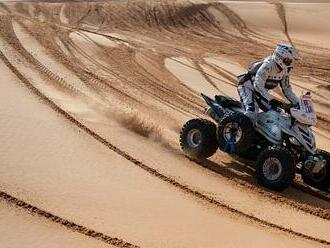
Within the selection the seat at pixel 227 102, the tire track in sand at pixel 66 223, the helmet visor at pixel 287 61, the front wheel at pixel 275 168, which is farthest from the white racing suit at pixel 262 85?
the tire track in sand at pixel 66 223

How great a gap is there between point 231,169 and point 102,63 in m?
6.77

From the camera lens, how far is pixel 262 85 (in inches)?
342

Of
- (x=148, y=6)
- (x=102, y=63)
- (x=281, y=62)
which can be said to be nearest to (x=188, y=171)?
(x=281, y=62)

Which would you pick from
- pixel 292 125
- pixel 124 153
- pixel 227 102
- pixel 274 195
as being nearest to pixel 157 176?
pixel 124 153

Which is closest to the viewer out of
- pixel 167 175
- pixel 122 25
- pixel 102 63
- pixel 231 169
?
pixel 167 175

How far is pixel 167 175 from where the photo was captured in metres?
8.23

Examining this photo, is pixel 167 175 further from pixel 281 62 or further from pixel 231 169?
pixel 281 62

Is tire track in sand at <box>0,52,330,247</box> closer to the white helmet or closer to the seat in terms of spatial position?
the seat

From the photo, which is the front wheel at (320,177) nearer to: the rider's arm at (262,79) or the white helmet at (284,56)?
the rider's arm at (262,79)

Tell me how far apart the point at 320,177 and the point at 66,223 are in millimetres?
3492

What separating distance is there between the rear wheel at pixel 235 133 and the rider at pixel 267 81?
220 millimetres

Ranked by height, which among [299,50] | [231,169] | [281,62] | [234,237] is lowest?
[234,237]

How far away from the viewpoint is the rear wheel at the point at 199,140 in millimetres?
8969

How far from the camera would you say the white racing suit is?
8656mm
